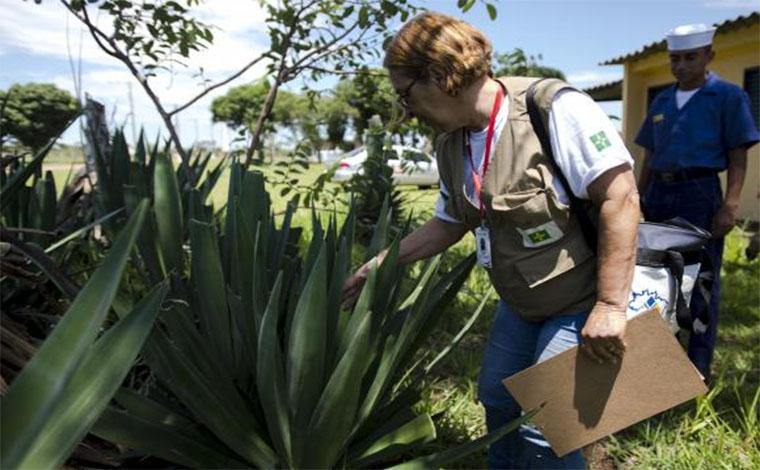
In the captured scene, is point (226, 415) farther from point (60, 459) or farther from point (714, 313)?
point (714, 313)

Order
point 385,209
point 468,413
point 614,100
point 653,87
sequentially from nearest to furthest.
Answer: point 385,209 → point 468,413 → point 653,87 → point 614,100

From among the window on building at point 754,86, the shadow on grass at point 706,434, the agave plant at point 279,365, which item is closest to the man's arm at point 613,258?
the agave plant at point 279,365

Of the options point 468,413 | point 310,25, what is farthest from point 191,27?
point 468,413

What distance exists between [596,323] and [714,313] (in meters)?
1.60

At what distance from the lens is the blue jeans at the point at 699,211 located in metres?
2.78

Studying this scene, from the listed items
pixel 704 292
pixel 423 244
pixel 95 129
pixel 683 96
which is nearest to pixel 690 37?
pixel 683 96

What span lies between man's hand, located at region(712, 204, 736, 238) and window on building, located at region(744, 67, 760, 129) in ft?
21.2

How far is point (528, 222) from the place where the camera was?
1542 mm

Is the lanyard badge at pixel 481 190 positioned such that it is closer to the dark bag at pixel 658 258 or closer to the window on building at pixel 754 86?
the dark bag at pixel 658 258

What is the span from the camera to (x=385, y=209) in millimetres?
2059

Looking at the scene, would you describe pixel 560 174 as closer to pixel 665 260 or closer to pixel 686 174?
pixel 665 260

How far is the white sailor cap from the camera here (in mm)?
2760

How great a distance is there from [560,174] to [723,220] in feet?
5.29

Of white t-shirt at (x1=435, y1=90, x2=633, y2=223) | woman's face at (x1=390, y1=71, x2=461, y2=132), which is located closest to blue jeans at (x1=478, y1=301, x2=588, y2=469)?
white t-shirt at (x1=435, y1=90, x2=633, y2=223)
